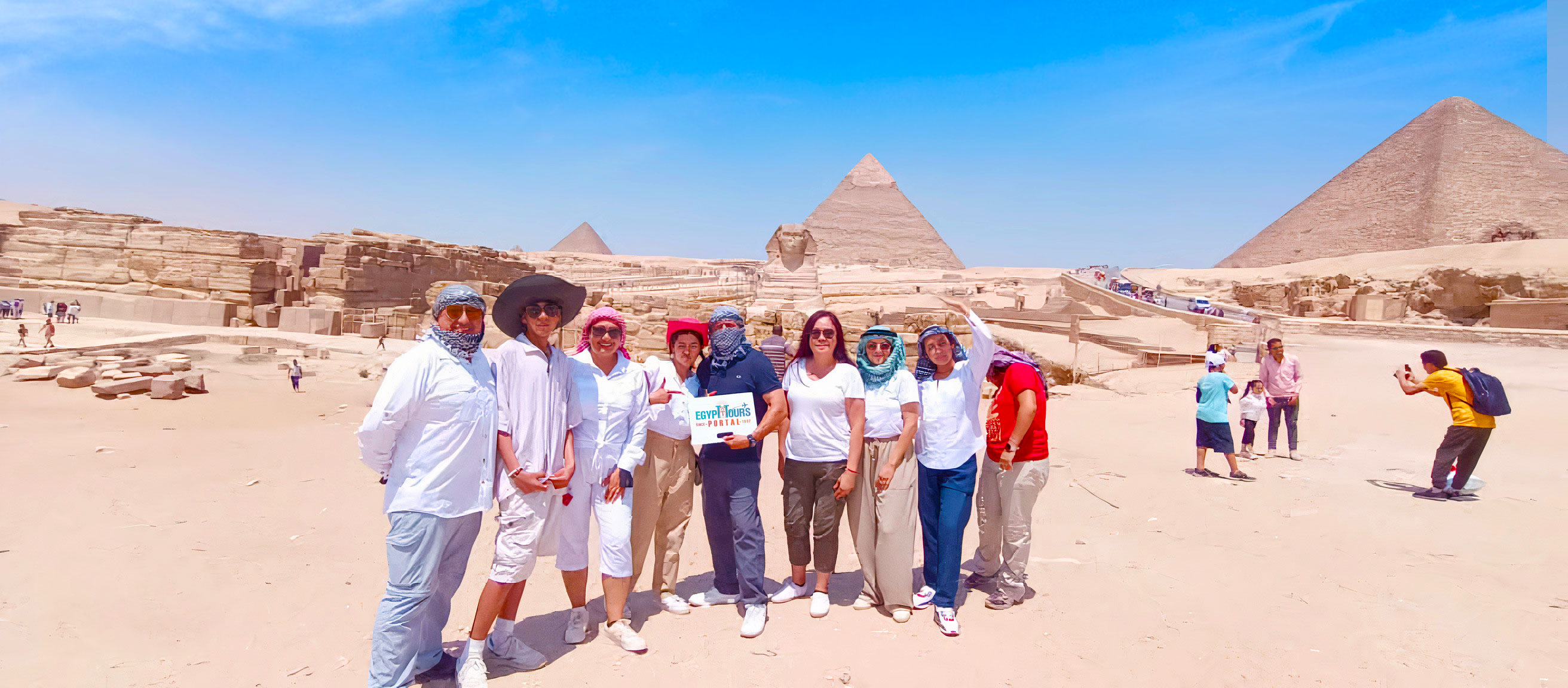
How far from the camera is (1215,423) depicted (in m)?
5.57

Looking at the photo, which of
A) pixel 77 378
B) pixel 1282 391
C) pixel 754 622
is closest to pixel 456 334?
pixel 754 622

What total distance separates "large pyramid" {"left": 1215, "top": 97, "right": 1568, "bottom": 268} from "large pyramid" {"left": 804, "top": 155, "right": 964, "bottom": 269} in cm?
2522

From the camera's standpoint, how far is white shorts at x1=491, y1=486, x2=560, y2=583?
249 centimetres

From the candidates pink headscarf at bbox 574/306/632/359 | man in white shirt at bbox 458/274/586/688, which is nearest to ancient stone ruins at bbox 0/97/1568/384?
pink headscarf at bbox 574/306/632/359

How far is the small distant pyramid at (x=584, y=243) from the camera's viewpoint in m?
73.0

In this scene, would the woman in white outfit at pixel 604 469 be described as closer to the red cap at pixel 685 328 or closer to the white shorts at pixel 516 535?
the white shorts at pixel 516 535

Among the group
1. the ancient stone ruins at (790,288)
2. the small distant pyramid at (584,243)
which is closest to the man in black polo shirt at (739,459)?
the ancient stone ruins at (790,288)

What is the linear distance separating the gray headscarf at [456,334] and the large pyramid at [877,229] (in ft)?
195

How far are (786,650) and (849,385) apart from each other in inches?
41.5

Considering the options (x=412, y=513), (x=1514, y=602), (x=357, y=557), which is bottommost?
(x=357, y=557)

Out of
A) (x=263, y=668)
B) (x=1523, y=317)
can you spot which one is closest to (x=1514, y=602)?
(x=263, y=668)

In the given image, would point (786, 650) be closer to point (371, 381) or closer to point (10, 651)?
point (10, 651)

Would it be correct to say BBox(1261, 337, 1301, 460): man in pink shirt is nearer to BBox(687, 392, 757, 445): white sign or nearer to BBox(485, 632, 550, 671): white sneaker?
BBox(687, 392, 757, 445): white sign

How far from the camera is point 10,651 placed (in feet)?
8.32
